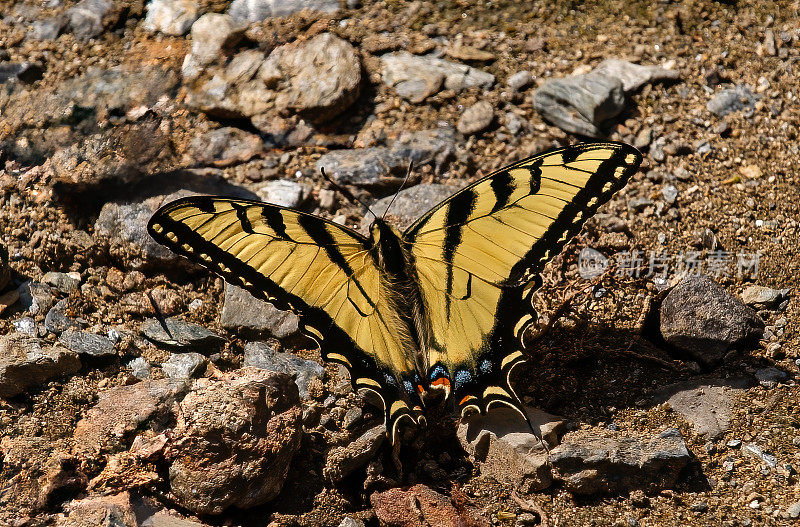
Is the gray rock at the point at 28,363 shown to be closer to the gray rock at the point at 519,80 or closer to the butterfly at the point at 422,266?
the butterfly at the point at 422,266

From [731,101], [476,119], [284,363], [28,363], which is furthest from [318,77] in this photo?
[731,101]

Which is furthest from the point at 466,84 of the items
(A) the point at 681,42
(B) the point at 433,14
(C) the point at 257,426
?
(C) the point at 257,426

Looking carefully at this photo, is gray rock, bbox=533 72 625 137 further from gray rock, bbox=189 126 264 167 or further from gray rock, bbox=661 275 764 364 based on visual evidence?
gray rock, bbox=189 126 264 167

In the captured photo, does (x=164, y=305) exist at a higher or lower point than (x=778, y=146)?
lower

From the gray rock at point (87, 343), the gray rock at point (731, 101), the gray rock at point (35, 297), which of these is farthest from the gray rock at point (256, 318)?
the gray rock at point (731, 101)

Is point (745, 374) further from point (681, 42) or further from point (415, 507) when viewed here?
point (681, 42)

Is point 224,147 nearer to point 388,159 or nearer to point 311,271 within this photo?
point 388,159
